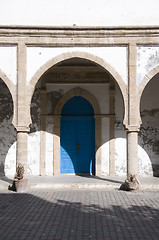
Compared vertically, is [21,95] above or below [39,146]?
above

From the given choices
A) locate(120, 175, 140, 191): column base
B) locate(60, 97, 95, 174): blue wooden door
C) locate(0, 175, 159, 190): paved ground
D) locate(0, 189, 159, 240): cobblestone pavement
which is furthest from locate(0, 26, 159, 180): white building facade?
locate(0, 189, 159, 240): cobblestone pavement

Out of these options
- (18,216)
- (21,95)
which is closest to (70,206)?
(18,216)

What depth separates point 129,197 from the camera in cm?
868

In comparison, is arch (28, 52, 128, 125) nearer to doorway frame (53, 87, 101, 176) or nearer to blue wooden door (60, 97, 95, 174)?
doorway frame (53, 87, 101, 176)

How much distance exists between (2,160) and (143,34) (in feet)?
22.2

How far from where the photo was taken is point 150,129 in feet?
41.1

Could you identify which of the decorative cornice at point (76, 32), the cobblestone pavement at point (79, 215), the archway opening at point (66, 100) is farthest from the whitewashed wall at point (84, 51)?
the cobblestone pavement at point (79, 215)

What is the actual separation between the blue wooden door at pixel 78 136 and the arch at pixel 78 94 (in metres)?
0.18

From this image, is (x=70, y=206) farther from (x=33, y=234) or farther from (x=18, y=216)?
(x=33, y=234)

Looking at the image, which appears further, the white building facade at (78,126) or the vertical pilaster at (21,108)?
the white building facade at (78,126)

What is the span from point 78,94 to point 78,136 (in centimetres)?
159

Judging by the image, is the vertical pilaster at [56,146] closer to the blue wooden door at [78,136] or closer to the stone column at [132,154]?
the blue wooden door at [78,136]

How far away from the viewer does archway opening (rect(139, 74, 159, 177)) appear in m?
12.5

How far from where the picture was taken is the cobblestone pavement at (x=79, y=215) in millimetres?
5691
